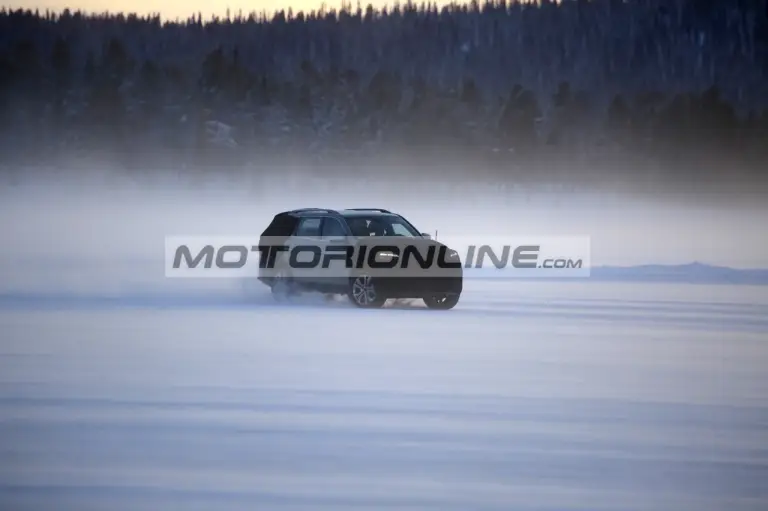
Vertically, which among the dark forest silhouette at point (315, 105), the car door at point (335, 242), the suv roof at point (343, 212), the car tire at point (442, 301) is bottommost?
the car tire at point (442, 301)

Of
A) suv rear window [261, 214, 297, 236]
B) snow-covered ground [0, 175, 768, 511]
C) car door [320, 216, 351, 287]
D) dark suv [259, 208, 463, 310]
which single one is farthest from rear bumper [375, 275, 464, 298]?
suv rear window [261, 214, 297, 236]

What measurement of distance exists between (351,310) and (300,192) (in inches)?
3383

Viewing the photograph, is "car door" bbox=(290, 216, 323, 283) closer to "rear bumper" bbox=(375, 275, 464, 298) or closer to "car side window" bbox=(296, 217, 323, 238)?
"car side window" bbox=(296, 217, 323, 238)

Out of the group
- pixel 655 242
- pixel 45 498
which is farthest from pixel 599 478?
pixel 655 242

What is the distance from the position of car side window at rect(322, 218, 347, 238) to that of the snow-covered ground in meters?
1.27

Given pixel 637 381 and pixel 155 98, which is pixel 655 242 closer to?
pixel 637 381

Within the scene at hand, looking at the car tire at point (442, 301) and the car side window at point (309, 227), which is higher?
the car side window at point (309, 227)

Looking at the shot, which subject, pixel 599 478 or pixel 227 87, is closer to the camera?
pixel 599 478

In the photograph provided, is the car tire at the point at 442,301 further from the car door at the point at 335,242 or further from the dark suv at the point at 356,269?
the car door at the point at 335,242

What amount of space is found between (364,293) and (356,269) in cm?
43

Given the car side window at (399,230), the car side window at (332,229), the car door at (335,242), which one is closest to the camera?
the car door at (335,242)

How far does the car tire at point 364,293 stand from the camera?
1992 centimetres

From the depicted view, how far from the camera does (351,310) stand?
20250 mm

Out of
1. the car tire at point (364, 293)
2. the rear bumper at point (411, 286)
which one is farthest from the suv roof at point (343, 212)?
the rear bumper at point (411, 286)
